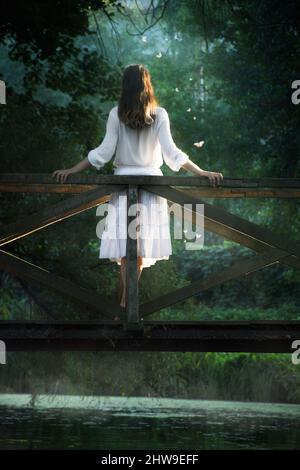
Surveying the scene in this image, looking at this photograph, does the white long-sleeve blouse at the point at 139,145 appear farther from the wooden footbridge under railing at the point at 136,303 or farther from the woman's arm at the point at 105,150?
the wooden footbridge under railing at the point at 136,303

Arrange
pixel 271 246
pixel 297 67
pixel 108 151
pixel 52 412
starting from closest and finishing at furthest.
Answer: pixel 108 151
pixel 271 246
pixel 52 412
pixel 297 67

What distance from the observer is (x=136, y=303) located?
6457 millimetres

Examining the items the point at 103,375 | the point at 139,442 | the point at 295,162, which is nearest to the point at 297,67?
the point at 295,162

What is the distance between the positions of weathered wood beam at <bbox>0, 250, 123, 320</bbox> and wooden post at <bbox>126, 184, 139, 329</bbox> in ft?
0.56

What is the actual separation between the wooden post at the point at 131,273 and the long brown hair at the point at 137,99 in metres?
0.40

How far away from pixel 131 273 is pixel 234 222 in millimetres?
731

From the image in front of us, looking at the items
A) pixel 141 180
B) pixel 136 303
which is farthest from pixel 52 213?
pixel 136 303

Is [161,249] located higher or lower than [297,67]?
lower

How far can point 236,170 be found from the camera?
664 inches

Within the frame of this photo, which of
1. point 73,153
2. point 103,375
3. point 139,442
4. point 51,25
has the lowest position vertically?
point 139,442

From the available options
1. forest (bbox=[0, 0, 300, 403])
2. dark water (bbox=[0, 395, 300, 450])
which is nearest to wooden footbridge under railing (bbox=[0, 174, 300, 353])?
dark water (bbox=[0, 395, 300, 450])

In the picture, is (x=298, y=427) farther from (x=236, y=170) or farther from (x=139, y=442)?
(x=236, y=170)

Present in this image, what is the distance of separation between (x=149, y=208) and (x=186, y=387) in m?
8.01

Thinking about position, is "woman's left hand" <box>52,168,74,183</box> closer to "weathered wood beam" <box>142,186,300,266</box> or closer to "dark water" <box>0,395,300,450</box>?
"weathered wood beam" <box>142,186,300,266</box>
